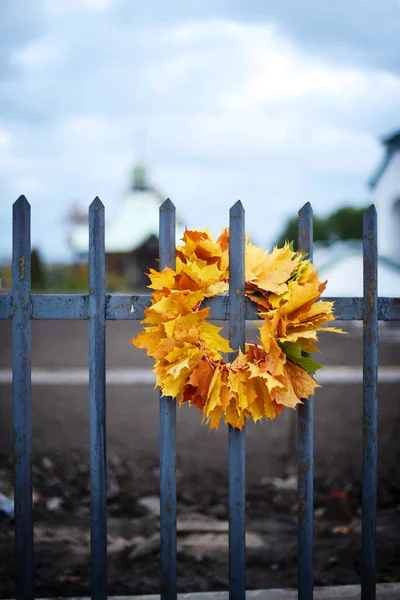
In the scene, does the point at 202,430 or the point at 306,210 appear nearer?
the point at 306,210

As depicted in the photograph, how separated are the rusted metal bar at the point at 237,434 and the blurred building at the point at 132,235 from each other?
35.7 metres

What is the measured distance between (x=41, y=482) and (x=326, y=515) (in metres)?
2.21

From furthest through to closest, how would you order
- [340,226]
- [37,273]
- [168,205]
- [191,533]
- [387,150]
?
1. [340,226]
2. [37,273]
3. [387,150]
4. [191,533]
5. [168,205]

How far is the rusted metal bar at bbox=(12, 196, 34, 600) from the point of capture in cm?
204

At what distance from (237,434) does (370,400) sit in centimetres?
53

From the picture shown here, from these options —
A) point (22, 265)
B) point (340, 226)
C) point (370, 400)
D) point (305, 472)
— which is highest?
point (340, 226)

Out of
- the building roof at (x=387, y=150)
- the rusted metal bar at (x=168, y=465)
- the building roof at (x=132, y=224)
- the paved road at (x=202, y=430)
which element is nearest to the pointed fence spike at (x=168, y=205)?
the rusted metal bar at (x=168, y=465)

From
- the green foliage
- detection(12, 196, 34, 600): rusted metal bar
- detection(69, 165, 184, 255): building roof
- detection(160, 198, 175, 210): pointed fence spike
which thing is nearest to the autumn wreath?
detection(160, 198, 175, 210): pointed fence spike

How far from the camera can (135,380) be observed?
8.88 meters

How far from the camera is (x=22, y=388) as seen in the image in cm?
205

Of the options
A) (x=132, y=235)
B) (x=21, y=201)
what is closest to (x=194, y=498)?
(x=21, y=201)

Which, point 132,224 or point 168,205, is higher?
point 132,224

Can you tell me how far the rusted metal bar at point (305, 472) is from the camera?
211cm

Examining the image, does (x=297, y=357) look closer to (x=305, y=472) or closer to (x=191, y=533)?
(x=305, y=472)
